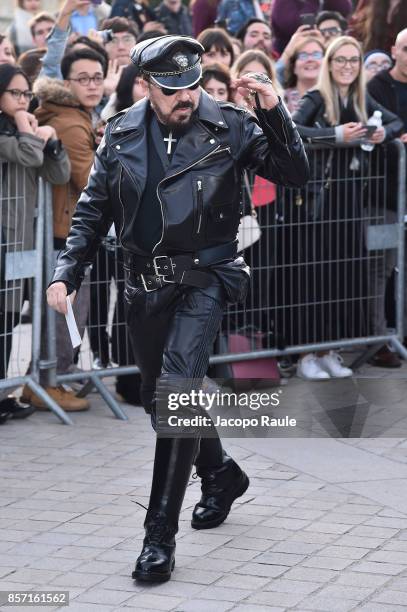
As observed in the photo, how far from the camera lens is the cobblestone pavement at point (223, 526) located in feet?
15.1

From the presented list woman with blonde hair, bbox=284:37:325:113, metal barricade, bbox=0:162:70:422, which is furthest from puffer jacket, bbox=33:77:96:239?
woman with blonde hair, bbox=284:37:325:113

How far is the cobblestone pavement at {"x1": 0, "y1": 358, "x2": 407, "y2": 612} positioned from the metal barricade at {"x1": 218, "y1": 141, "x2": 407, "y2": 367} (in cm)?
139

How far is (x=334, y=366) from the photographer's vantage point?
8516 mm

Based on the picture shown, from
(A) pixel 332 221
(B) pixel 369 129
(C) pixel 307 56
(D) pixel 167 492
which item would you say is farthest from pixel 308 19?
(D) pixel 167 492

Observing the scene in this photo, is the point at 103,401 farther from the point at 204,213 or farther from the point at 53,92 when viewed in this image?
the point at 204,213

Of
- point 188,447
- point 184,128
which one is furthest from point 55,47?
point 188,447

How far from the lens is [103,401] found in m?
7.95

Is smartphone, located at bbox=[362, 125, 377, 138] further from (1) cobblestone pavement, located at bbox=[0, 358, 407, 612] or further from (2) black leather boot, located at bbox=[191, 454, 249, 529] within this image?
(2) black leather boot, located at bbox=[191, 454, 249, 529]

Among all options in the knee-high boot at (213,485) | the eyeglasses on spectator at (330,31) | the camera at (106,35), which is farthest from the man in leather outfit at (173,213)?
the eyeglasses on spectator at (330,31)

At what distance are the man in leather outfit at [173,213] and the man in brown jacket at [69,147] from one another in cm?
243

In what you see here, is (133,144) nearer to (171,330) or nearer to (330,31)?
(171,330)

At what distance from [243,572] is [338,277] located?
3.88 meters

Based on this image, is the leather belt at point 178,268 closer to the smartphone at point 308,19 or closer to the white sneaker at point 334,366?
the white sneaker at point 334,366

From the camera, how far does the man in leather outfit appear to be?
4854mm
